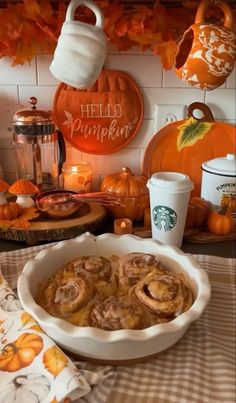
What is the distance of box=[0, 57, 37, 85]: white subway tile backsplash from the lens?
A: 0.96 metres

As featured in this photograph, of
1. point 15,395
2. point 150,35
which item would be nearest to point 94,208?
point 150,35

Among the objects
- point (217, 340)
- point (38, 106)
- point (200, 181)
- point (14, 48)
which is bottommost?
point (217, 340)

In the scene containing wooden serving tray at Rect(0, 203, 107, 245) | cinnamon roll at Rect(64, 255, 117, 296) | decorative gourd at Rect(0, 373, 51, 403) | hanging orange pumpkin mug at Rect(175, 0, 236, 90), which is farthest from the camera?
wooden serving tray at Rect(0, 203, 107, 245)

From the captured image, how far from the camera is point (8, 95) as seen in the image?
1.00 m

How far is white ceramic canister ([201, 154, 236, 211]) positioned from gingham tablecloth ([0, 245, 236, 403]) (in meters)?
0.31

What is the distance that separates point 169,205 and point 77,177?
0.28 metres

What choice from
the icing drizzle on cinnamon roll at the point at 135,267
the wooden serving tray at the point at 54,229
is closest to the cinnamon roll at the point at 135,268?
the icing drizzle on cinnamon roll at the point at 135,267

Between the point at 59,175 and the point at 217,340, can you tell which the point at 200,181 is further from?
the point at 217,340

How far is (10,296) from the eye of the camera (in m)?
0.61

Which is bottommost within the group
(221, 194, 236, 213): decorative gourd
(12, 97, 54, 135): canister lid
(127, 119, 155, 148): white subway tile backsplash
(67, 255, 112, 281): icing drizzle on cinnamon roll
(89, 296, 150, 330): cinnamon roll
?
(89, 296, 150, 330): cinnamon roll

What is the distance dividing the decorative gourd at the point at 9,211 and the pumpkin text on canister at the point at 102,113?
24 cm

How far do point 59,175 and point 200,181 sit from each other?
1.15 ft

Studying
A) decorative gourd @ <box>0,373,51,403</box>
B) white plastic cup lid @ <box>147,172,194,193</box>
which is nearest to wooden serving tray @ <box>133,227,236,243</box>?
white plastic cup lid @ <box>147,172,194,193</box>

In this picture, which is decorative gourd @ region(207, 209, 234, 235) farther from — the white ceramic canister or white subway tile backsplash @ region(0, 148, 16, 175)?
white subway tile backsplash @ region(0, 148, 16, 175)
